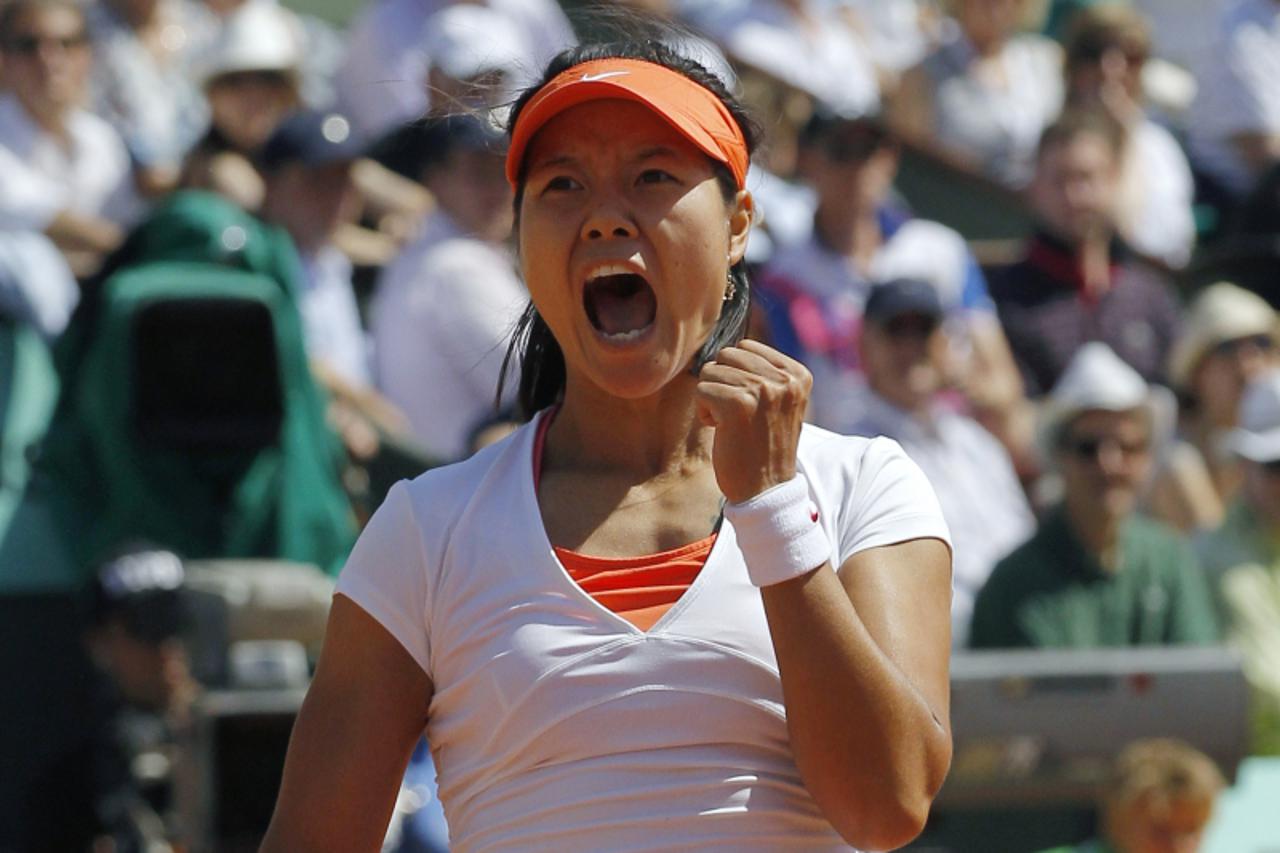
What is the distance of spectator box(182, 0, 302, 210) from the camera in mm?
6176

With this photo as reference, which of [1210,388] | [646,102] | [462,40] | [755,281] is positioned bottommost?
[1210,388]

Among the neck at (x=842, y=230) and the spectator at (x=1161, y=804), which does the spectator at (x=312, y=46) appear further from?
the spectator at (x=1161, y=804)

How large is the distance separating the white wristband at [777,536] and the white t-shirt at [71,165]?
4741 millimetres

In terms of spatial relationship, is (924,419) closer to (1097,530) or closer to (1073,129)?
(1097,530)

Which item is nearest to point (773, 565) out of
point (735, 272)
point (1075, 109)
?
point (735, 272)

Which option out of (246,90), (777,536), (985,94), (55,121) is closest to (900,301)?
(246,90)

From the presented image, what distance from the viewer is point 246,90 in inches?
262

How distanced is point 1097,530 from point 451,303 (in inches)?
68.2

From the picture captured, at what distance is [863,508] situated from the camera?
201 centimetres

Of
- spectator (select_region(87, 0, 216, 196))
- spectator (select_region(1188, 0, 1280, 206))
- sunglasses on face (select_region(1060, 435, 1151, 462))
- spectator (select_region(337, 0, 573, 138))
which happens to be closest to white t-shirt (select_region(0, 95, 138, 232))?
spectator (select_region(87, 0, 216, 196))

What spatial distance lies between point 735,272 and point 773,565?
46 centimetres

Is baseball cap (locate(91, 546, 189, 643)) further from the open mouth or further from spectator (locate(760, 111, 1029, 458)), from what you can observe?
the open mouth

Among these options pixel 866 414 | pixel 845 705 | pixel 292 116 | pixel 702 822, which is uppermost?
pixel 845 705

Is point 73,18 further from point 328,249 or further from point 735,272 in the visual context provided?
point 735,272
